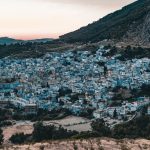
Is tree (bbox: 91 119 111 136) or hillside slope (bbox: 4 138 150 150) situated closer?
hillside slope (bbox: 4 138 150 150)

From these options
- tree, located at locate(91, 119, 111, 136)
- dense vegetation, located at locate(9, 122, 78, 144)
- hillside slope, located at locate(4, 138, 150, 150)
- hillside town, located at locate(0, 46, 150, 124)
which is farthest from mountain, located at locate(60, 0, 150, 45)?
hillside slope, located at locate(4, 138, 150, 150)

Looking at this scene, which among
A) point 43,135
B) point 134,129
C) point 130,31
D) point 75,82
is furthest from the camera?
point 130,31

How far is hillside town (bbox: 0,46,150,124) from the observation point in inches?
3610

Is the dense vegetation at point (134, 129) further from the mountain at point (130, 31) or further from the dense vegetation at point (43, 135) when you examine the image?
the mountain at point (130, 31)

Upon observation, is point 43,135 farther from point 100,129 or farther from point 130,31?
point 130,31

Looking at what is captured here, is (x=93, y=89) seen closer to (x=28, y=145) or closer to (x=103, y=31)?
(x=28, y=145)

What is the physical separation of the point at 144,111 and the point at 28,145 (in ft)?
96.4

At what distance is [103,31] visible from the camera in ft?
577

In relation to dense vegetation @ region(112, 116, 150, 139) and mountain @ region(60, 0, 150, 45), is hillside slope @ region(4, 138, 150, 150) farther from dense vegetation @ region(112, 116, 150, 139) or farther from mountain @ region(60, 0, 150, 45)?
mountain @ region(60, 0, 150, 45)

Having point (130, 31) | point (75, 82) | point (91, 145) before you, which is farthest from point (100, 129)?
point (130, 31)

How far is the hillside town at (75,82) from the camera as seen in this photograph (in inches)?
3610

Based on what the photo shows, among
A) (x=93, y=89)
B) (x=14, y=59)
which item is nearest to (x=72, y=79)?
(x=93, y=89)

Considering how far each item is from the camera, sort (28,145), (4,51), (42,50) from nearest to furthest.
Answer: (28,145), (42,50), (4,51)

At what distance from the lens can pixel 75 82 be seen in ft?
371
